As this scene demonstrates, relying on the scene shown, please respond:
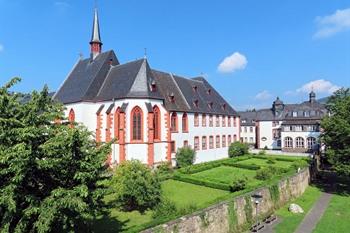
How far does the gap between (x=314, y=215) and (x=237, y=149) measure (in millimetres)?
30918

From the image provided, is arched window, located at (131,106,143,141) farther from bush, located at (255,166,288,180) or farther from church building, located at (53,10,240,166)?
bush, located at (255,166,288,180)

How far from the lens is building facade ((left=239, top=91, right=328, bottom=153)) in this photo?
64062mm

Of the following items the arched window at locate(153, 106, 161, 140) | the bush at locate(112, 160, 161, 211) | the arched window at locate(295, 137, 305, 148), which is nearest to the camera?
the bush at locate(112, 160, 161, 211)

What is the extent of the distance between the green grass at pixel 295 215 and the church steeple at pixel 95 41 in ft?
115

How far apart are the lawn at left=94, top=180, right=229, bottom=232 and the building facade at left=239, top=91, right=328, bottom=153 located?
3616 centimetres

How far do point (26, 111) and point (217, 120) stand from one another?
44728 mm

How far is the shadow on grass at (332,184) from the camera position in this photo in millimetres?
32844

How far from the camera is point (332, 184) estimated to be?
119ft

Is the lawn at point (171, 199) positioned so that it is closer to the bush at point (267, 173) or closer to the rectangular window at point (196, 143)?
the bush at point (267, 173)

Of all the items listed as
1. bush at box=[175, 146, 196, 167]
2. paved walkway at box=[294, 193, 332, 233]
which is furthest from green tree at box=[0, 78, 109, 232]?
bush at box=[175, 146, 196, 167]

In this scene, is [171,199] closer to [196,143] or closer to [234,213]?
[234,213]

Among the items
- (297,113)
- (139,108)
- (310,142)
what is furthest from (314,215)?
(297,113)

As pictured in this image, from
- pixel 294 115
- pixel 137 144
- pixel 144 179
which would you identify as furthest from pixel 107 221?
pixel 294 115

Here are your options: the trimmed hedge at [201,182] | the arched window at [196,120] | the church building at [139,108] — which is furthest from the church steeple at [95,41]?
the trimmed hedge at [201,182]
